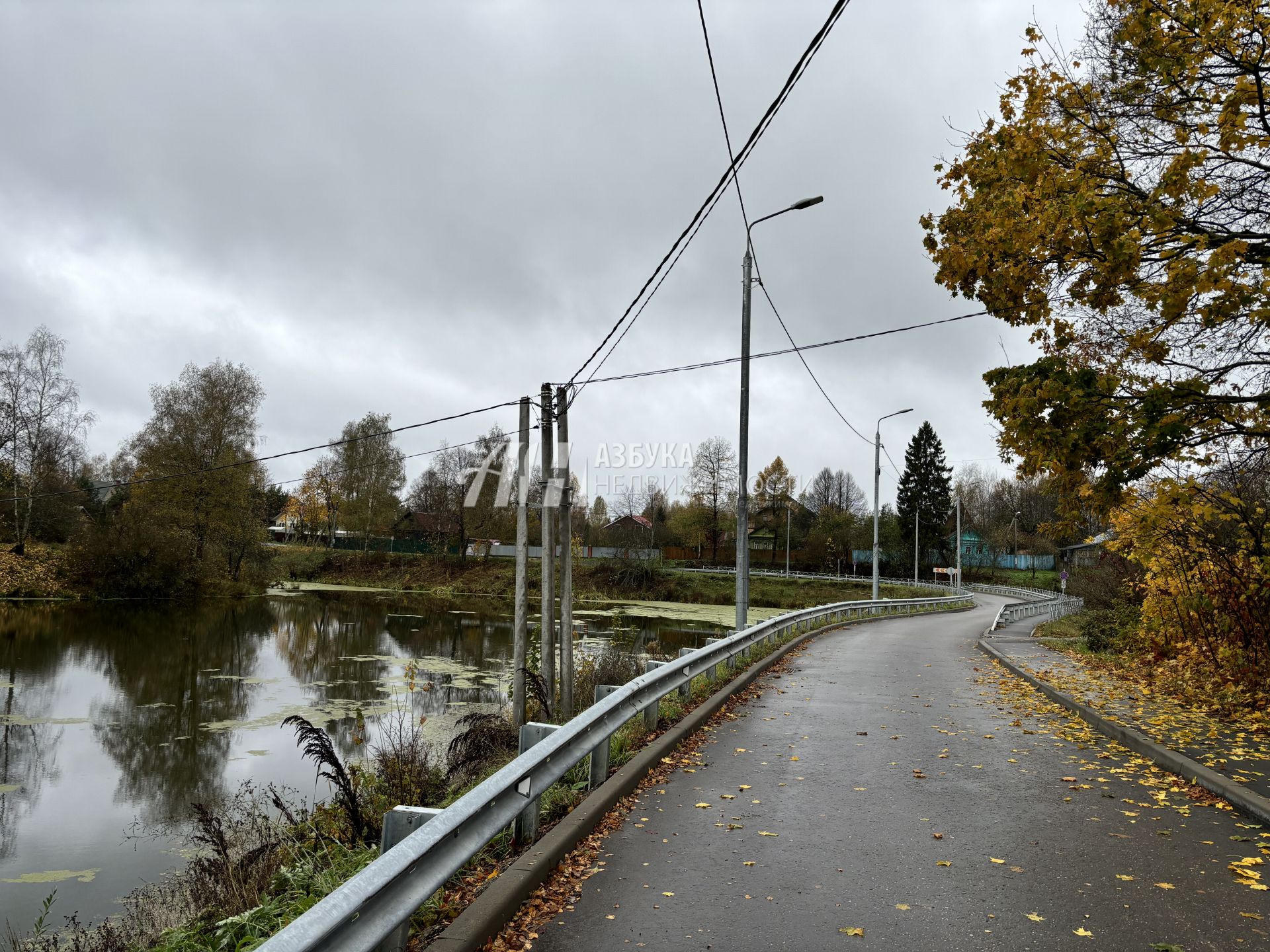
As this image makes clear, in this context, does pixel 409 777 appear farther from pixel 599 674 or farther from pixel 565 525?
pixel 599 674

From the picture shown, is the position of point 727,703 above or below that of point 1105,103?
below

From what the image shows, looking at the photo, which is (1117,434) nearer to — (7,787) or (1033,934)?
(1033,934)

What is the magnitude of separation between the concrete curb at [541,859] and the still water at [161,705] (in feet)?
16.7

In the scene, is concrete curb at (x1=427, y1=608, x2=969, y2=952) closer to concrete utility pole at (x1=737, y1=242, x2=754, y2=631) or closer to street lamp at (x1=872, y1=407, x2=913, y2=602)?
concrete utility pole at (x1=737, y1=242, x2=754, y2=631)

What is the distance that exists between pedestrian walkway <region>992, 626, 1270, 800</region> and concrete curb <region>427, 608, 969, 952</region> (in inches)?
190

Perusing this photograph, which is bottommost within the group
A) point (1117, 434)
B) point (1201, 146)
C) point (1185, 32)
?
point (1117, 434)

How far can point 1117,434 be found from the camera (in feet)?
29.2

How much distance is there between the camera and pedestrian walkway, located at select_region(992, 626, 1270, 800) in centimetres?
743

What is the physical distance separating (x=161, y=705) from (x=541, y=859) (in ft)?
51.1

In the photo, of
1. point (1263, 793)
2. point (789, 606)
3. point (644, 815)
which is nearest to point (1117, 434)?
point (1263, 793)

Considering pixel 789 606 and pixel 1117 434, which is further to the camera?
pixel 789 606

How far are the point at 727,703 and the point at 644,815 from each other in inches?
214

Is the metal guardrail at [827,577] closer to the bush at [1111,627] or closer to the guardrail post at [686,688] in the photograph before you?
the bush at [1111,627]

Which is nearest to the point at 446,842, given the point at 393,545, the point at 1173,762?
the point at 1173,762
